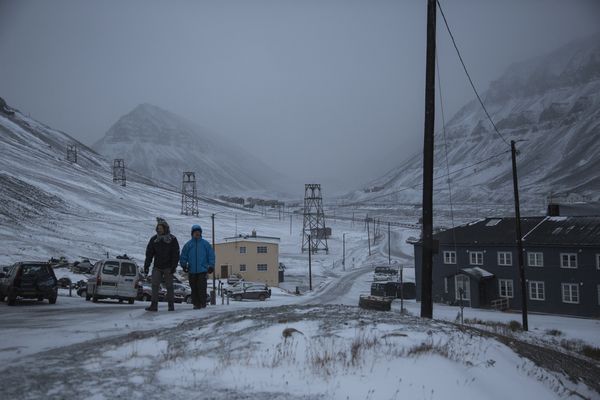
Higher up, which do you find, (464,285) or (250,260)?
(250,260)

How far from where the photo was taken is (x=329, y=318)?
29.3 feet

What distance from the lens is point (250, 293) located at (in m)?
48.6

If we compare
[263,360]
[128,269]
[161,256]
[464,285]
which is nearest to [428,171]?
[161,256]

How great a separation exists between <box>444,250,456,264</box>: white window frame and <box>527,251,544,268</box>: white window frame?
25.4 ft

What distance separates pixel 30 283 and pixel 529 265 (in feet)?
141

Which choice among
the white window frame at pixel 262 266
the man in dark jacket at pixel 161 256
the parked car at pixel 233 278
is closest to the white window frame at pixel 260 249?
the white window frame at pixel 262 266

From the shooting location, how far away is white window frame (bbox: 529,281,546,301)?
4584 cm

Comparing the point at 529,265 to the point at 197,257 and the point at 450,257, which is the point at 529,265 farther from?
the point at 197,257

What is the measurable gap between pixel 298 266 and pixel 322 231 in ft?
104

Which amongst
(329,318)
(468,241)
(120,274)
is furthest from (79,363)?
(468,241)

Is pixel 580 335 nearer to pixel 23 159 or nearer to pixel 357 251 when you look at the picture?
pixel 357 251

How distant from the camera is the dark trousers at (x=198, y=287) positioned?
13.2m

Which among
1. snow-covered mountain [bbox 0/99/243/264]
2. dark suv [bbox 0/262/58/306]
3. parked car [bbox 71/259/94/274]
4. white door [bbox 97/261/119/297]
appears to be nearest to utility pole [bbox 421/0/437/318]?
white door [bbox 97/261/119/297]

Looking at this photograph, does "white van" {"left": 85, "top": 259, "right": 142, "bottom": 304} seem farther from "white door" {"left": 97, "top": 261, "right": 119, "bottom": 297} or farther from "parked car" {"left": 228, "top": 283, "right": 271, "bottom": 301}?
"parked car" {"left": 228, "top": 283, "right": 271, "bottom": 301}
